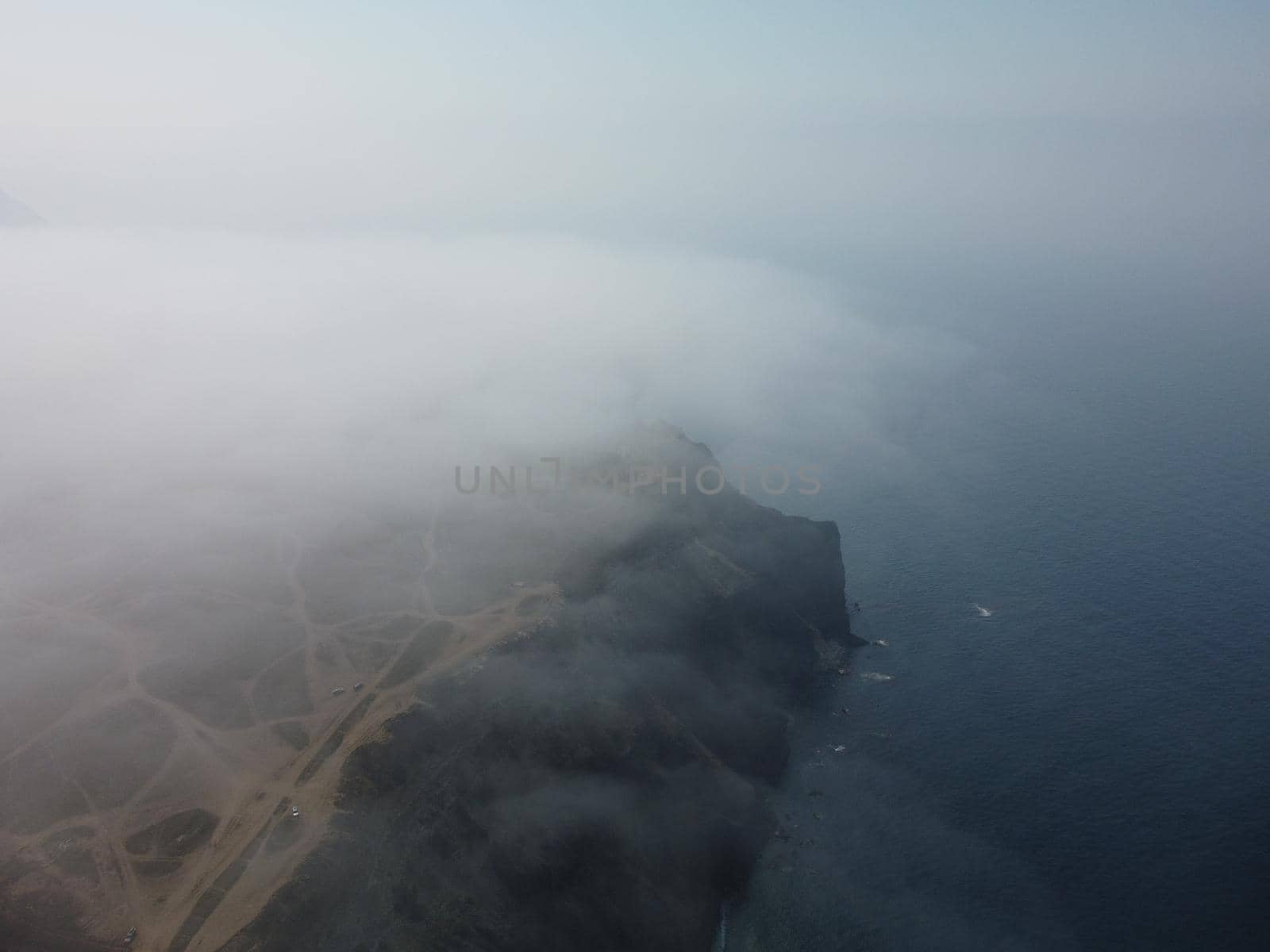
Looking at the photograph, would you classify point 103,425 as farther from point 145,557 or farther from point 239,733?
point 239,733

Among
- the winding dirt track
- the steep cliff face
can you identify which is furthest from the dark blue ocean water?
the winding dirt track

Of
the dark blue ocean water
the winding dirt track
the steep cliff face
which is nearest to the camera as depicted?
the winding dirt track

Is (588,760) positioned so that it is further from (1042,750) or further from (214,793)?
(1042,750)

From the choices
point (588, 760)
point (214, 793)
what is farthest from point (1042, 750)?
point (214, 793)

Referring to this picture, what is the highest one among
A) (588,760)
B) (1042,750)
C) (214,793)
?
(214,793)

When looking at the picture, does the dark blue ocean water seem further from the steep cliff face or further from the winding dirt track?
the winding dirt track

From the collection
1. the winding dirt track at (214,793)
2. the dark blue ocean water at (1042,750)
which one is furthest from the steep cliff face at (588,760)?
the dark blue ocean water at (1042,750)
